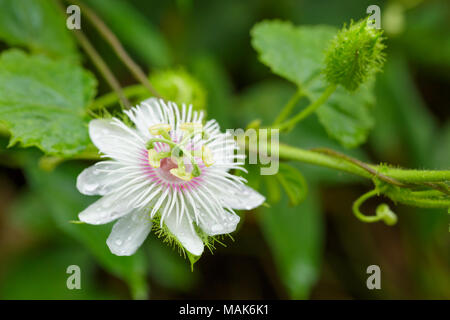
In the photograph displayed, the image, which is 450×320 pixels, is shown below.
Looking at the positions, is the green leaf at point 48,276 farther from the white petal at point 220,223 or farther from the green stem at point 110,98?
the white petal at point 220,223

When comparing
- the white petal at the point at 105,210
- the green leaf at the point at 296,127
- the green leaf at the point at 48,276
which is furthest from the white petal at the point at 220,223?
the green leaf at the point at 48,276

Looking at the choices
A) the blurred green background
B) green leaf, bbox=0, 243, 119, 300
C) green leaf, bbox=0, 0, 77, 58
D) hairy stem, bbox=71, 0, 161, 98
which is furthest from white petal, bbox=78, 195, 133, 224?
green leaf, bbox=0, 243, 119, 300

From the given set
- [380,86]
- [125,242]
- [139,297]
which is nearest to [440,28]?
[380,86]

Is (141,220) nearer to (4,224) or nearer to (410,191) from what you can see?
(410,191)

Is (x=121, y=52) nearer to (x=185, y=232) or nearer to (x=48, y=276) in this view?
(x=185, y=232)

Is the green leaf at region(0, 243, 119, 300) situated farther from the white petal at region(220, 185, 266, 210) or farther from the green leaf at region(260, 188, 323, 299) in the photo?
the white petal at region(220, 185, 266, 210)

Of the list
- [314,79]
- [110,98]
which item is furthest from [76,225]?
[314,79]
